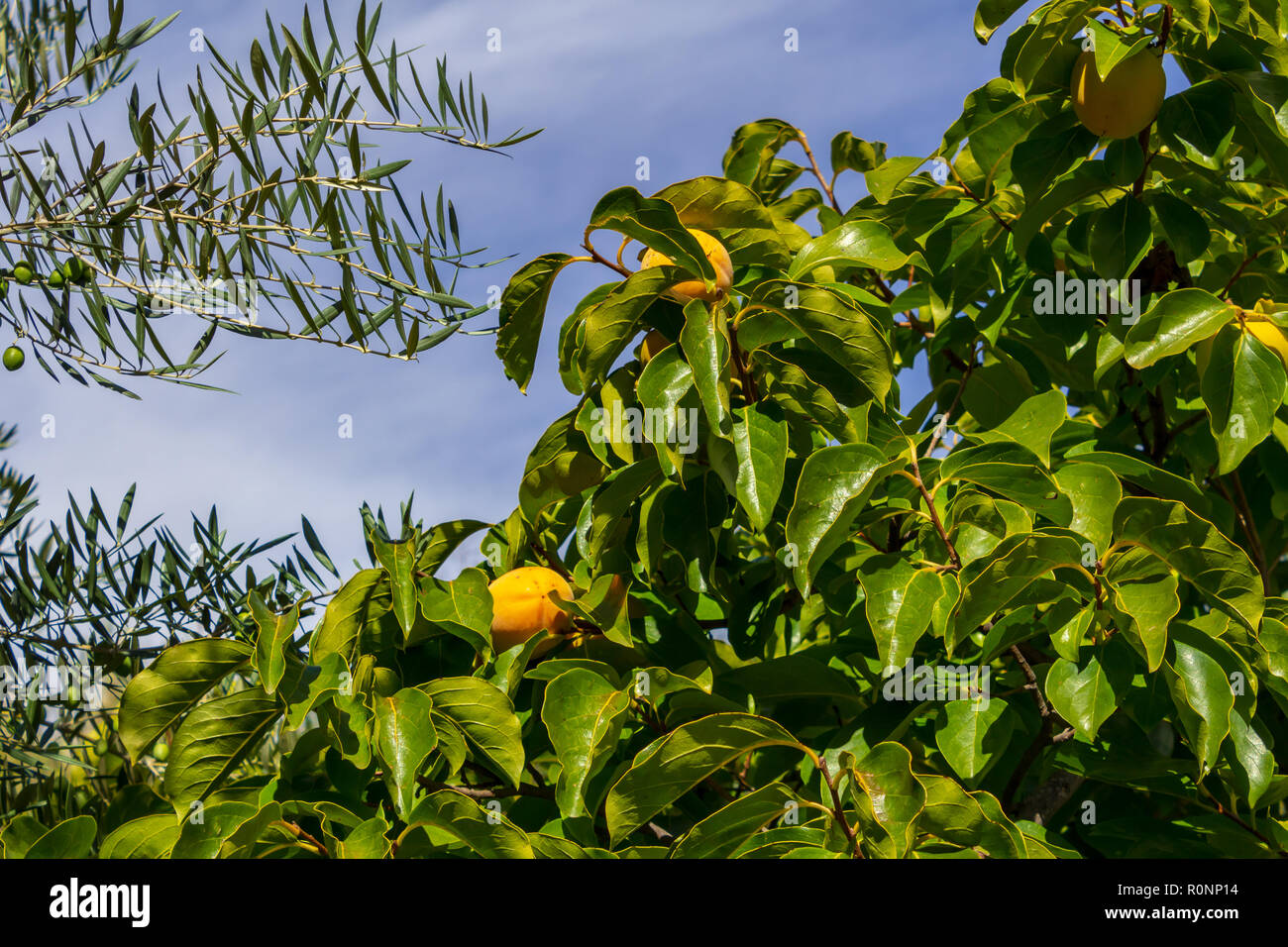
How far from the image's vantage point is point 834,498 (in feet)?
4.75

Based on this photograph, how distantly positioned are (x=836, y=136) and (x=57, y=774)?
2347mm

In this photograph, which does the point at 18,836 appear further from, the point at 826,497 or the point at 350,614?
the point at 826,497

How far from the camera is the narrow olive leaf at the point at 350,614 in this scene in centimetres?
175

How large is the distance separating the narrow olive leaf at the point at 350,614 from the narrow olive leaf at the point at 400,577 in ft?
0.31

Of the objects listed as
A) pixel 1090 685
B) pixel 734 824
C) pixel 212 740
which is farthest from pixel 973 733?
pixel 212 740

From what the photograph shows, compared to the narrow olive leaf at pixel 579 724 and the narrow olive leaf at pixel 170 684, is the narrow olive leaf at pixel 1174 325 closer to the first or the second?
the narrow olive leaf at pixel 579 724

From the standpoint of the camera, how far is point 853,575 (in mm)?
1800

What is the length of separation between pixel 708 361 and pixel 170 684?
104 centimetres

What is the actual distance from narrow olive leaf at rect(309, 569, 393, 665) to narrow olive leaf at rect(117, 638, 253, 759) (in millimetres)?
125

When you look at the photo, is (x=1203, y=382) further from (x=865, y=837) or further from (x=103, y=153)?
(x=103, y=153)

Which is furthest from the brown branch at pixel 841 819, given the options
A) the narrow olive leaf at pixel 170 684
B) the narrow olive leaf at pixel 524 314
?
the narrow olive leaf at pixel 170 684

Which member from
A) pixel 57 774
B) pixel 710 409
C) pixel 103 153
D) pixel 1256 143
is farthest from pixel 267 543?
pixel 1256 143

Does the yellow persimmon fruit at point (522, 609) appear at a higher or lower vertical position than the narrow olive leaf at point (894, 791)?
higher

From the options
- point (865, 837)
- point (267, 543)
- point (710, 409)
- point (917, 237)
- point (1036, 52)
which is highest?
point (1036, 52)
